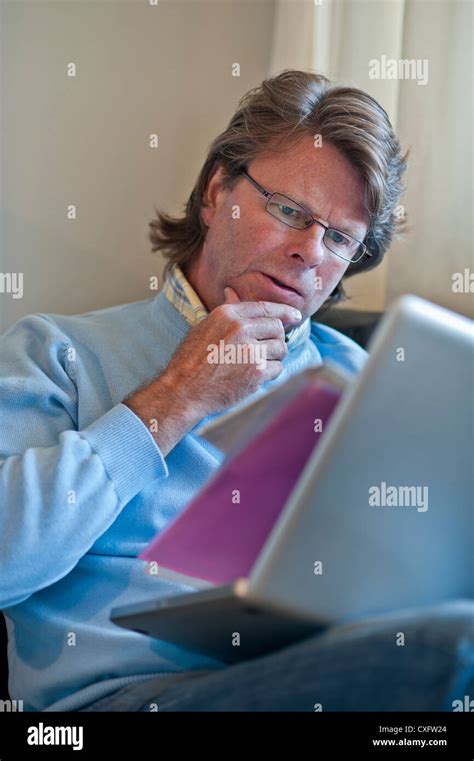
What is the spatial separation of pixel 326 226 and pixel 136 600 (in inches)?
25.2

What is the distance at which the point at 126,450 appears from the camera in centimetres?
115

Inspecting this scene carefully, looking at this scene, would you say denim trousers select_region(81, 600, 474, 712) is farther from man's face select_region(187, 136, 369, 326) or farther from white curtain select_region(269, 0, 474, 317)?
white curtain select_region(269, 0, 474, 317)

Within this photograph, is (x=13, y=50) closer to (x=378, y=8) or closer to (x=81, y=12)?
(x=81, y=12)

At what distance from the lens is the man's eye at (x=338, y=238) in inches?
56.8

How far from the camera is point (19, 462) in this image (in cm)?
114

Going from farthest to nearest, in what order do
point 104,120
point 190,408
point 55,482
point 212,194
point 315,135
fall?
1. point 104,120
2. point 212,194
3. point 315,135
4. point 190,408
5. point 55,482

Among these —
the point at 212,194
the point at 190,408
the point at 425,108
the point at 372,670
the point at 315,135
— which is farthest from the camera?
the point at 425,108

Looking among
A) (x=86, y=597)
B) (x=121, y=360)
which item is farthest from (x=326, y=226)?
(x=86, y=597)

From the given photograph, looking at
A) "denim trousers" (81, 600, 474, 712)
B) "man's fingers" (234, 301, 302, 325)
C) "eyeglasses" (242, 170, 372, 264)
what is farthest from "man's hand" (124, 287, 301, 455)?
"denim trousers" (81, 600, 474, 712)

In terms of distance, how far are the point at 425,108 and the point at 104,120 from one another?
667 millimetres

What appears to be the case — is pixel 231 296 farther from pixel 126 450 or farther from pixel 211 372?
pixel 126 450

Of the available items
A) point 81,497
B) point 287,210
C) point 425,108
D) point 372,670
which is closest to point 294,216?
point 287,210

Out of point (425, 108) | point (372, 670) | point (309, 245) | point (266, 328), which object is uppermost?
point (425, 108)

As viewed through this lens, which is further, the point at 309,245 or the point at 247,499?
the point at 309,245
